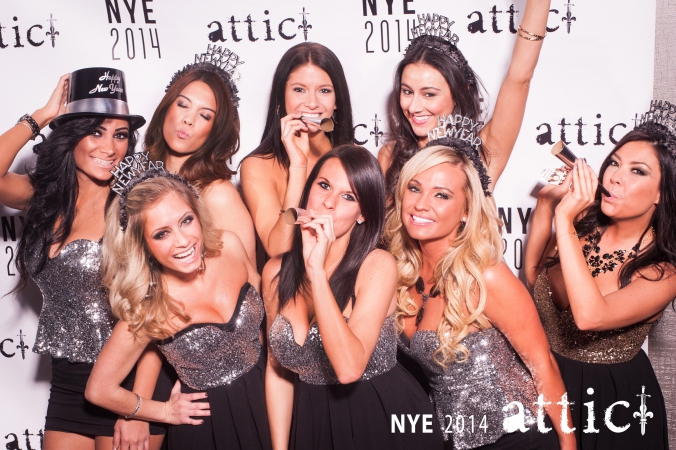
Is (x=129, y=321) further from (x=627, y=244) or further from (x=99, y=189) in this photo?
Result: (x=627, y=244)

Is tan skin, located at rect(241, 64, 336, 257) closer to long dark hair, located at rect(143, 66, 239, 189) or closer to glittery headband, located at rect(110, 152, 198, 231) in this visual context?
long dark hair, located at rect(143, 66, 239, 189)

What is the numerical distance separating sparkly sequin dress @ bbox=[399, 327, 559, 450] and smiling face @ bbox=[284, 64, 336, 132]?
3.48 ft

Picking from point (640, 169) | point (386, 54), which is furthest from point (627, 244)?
point (386, 54)

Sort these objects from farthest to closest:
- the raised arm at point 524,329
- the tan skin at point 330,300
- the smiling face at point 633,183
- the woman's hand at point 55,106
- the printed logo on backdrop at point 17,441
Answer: the printed logo on backdrop at point 17,441 < the woman's hand at point 55,106 < the smiling face at point 633,183 < the raised arm at point 524,329 < the tan skin at point 330,300

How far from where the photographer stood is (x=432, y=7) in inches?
112

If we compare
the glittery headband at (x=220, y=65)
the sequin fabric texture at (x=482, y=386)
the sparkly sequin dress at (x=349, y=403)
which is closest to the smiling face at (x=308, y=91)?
the glittery headband at (x=220, y=65)

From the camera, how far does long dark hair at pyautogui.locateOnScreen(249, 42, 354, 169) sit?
2625 millimetres

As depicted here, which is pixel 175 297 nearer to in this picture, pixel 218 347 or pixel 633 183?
pixel 218 347

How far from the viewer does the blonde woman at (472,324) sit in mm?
2074

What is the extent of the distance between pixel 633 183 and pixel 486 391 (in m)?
0.94

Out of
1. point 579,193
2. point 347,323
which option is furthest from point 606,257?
point 347,323

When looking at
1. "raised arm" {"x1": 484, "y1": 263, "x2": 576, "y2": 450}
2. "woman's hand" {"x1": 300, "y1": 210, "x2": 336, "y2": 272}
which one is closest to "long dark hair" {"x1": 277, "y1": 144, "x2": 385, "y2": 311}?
"woman's hand" {"x1": 300, "y1": 210, "x2": 336, "y2": 272}

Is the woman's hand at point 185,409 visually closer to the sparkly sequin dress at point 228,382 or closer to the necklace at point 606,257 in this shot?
the sparkly sequin dress at point 228,382

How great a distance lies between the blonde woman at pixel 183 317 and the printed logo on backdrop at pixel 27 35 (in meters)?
1.21
